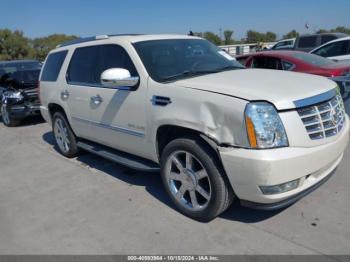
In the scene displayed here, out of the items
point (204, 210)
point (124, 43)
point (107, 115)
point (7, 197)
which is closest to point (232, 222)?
point (204, 210)

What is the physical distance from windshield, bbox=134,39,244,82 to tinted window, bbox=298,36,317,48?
11601 millimetres

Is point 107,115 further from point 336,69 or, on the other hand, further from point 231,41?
point 231,41

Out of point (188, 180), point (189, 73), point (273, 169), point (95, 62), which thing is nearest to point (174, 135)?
point (188, 180)

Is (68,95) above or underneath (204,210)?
above

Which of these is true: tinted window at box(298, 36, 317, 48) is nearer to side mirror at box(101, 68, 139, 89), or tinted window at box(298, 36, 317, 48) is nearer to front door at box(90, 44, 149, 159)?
front door at box(90, 44, 149, 159)

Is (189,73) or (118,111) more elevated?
(189,73)

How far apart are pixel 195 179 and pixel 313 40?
1334cm

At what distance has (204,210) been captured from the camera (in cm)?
330

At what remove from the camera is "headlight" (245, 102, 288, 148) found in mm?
2770

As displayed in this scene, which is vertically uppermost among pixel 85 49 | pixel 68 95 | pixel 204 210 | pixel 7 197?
pixel 85 49

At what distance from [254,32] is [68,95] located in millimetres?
63789

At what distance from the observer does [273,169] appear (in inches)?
107

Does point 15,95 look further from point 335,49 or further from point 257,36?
point 257,36

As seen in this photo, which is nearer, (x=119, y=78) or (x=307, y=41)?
(x=119, y=78)
